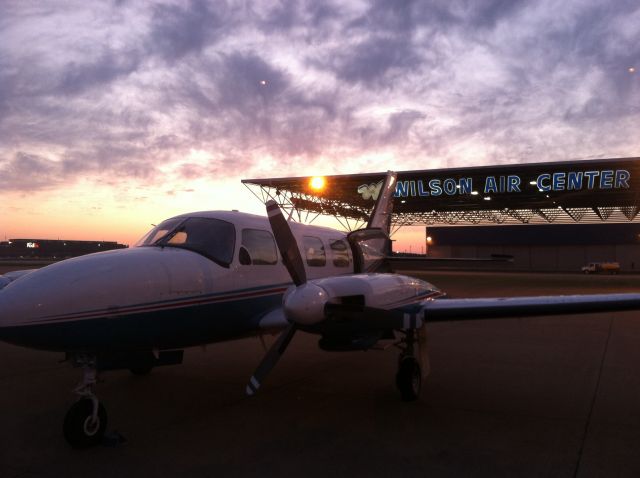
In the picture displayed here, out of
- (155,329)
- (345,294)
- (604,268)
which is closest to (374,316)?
(345,294)

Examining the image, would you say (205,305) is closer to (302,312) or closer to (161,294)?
(161,294)

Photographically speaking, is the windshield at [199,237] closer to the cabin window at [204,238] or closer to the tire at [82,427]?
the cabin window at [204,238]

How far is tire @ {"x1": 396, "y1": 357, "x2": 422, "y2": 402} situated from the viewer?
22.9 feet

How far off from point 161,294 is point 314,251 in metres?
3.33

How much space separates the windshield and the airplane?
15 mm

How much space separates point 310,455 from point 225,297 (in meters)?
2.21

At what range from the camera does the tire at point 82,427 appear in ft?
17.0

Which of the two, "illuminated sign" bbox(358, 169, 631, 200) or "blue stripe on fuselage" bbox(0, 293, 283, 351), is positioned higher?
"illuminated sign" bbox(358, 169, 631, 200)

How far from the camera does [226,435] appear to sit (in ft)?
18.5

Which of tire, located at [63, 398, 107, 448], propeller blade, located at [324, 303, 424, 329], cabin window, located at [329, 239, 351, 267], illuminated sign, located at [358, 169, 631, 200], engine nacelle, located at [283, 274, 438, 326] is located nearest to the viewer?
tire, located at [63, 398, 107, 448]

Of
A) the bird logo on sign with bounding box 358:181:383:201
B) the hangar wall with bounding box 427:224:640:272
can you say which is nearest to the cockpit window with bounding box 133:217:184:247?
the bird logo on sign with bounding box 358:181:383:201

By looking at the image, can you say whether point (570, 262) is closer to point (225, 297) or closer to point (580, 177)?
point (580, 177)

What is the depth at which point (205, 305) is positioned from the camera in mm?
6082

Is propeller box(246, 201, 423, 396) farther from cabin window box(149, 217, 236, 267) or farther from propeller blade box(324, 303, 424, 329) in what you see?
cabin window box(149, 217, 236, 267)
